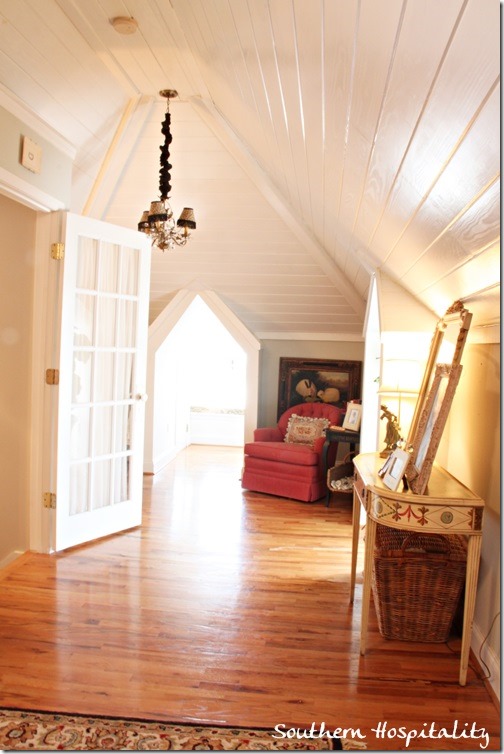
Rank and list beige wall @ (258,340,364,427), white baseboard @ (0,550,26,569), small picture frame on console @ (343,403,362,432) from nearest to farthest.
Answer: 1. white baseboard @ (0,550,26,569)
2. small picture frame on console @ (343,403,362,432)
3. beige wall @ (258,340,364,427)

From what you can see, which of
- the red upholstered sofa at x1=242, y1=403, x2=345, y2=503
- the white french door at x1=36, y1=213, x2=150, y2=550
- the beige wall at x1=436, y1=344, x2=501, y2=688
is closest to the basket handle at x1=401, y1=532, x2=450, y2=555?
the beige wall at x1=436, y1=344, x2=501, y2=688

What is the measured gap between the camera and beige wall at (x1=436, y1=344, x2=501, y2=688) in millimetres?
2637

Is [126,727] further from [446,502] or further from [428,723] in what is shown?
[446,502]

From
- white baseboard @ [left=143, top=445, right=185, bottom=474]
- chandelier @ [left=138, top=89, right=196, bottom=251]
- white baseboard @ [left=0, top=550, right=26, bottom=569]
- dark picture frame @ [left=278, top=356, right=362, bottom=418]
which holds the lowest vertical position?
white baseboard @ [left=0, top=550, right=26, bottom=569]

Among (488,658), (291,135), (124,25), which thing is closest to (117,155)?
(124,25)

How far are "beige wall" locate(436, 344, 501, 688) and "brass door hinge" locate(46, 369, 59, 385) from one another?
234 cm

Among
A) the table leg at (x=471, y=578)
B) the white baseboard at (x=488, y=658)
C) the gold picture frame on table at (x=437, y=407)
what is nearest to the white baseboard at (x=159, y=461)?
the gold picture frame on table at (x=437, y=407)

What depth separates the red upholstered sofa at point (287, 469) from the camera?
547 cm

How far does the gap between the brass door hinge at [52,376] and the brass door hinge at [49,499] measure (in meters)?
0.68

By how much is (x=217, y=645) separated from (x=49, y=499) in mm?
1554

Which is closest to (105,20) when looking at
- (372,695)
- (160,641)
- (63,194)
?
(63,194)

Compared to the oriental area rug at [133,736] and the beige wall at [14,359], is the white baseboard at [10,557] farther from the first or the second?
the oriental area rug at [133,736]

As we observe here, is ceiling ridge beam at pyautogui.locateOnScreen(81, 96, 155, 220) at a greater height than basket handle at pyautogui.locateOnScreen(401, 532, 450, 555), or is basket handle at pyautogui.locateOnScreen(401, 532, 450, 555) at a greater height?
ceiling ridge beam at pyautogui.locateOnScreen(81, 96, 155, 220)

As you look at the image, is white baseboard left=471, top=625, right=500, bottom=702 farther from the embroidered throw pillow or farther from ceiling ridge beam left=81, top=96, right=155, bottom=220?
ceiling ridge beam left=81, top=96, right=155, bottom=220
